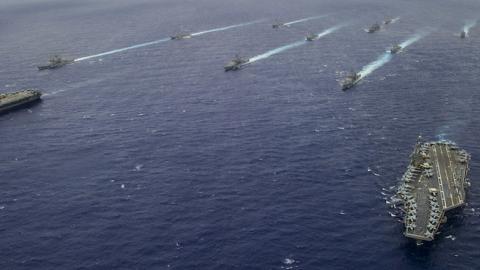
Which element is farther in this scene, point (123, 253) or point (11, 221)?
point (11, 221)

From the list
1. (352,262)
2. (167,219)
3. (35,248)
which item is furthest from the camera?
(167,219)

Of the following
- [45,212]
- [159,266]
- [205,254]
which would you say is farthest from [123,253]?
[45,212]

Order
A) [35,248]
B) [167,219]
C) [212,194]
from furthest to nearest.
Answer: [212,194]
[167,219]
[35,248]

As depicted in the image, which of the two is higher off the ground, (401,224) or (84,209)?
(84,209)

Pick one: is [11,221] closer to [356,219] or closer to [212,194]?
[212,194]

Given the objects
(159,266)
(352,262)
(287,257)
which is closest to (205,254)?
(159,266)

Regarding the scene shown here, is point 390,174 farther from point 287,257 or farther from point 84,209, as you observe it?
point 84,209
